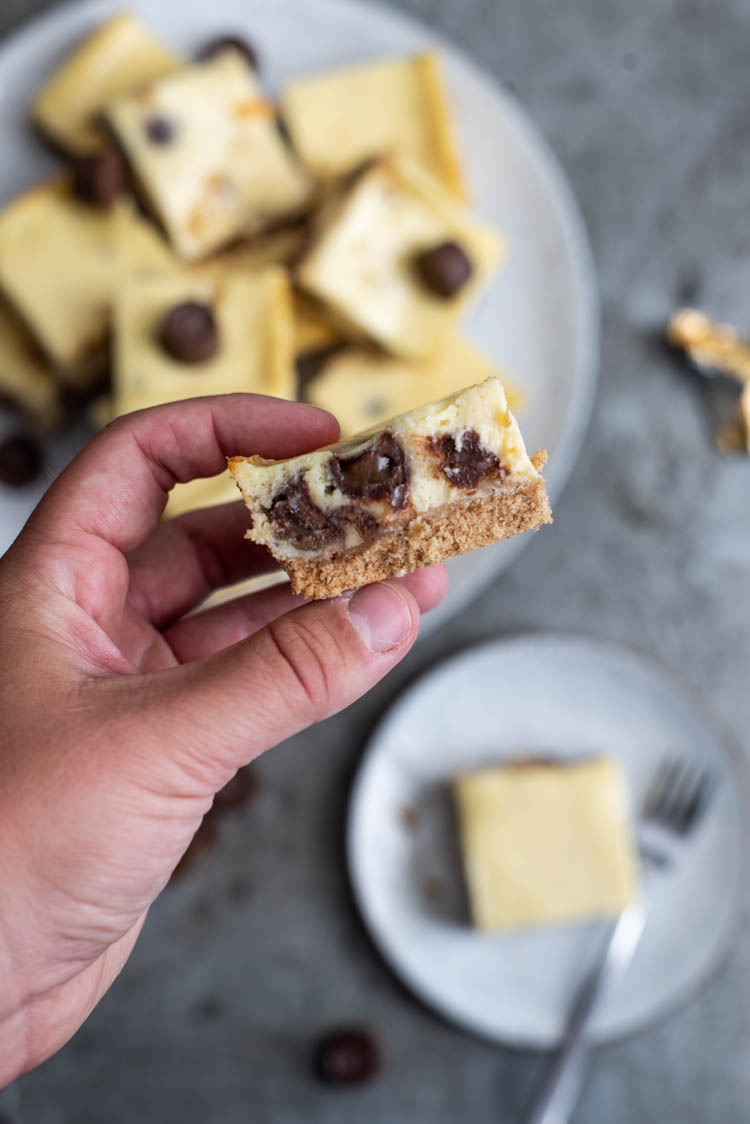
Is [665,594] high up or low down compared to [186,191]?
down

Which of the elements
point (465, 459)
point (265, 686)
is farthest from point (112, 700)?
point (465, 459)

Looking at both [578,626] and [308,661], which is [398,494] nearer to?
[308,661]

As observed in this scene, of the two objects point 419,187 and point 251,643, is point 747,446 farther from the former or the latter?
point 251,643

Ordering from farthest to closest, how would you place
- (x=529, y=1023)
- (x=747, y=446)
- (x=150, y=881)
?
(x=747, y=446), (x=529, y=1023), (x=150, y=881)

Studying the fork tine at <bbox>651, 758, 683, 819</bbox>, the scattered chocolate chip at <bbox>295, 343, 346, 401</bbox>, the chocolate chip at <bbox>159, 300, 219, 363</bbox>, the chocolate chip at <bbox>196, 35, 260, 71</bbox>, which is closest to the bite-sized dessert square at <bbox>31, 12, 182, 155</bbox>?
the chocolate chip at <bbox>196, 35, 260, 71</bbox>

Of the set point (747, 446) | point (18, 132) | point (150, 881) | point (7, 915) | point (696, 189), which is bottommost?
point (747, 446)

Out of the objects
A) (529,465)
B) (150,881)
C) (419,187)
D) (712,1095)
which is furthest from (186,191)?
(712,1095)

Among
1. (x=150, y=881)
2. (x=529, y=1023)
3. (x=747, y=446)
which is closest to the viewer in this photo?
(x=150, y=881)
